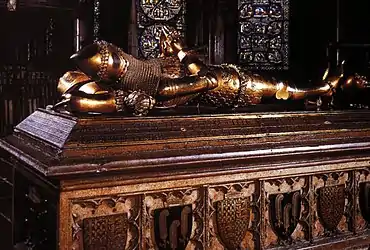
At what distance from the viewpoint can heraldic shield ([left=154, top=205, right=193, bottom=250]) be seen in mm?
2039

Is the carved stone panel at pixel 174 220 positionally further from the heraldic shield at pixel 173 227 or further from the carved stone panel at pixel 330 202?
the carved stone panel at pixel 330 202

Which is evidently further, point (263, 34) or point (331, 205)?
point (263, 34)

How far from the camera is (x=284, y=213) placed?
7.67 ft

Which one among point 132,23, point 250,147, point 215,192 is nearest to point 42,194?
point 215,192

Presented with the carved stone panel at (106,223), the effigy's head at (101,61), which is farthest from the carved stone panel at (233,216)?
the effigy's head at (101,61)

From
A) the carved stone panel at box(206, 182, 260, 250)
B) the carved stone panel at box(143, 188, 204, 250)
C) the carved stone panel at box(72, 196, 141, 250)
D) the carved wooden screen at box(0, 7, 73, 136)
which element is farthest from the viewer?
the carved wooden screen at box(0, 7, 73, 136)

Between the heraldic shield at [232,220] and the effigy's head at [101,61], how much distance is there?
0.62 meters

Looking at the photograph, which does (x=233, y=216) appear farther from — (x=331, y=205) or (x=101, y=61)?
(x=101, y=61)

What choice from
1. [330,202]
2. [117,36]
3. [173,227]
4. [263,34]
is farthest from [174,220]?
[263,34]

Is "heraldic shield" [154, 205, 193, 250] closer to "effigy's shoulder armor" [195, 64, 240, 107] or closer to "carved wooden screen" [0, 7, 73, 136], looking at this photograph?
"effigy's shoulder armor" [195, 64, 240, 107]

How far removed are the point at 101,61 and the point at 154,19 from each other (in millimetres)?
4247

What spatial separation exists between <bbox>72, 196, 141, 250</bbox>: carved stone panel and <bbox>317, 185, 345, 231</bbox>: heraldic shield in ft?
2.83

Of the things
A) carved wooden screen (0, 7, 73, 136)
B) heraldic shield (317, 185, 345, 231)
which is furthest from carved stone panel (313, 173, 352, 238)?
carved wooden screen (0, 7, 73, 136)

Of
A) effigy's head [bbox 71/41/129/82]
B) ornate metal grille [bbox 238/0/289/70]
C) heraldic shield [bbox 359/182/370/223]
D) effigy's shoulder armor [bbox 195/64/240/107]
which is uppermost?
ornate metal grille [bbox 238/0/289/70]
